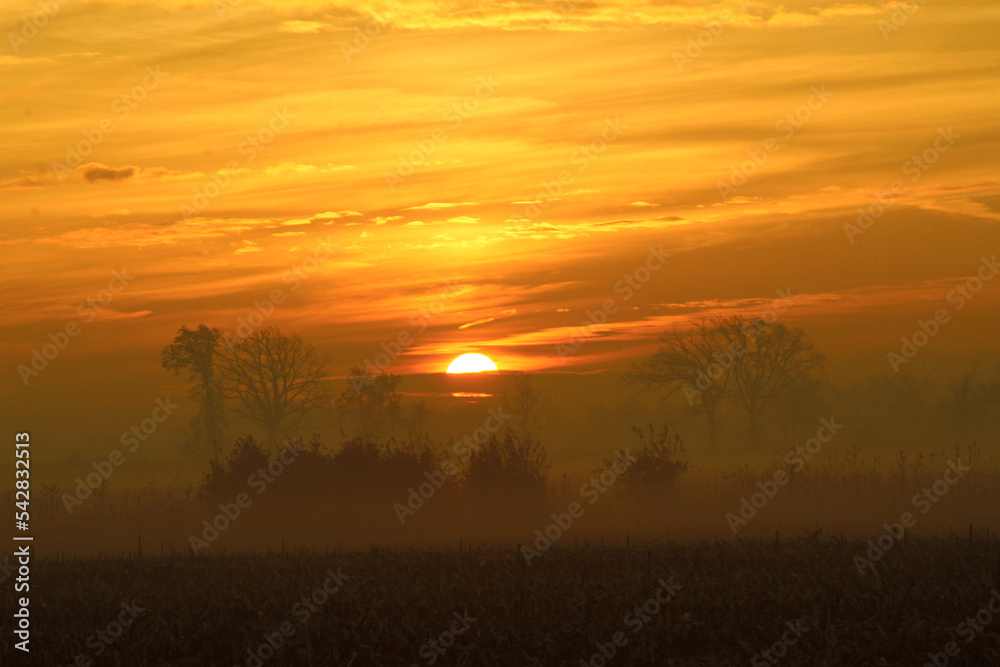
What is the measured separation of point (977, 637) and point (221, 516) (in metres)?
29.4

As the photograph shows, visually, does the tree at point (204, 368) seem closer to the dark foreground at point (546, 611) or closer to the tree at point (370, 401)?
the tree at point (370, 401)

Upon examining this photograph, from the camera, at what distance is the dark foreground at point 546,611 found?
45.2 ft

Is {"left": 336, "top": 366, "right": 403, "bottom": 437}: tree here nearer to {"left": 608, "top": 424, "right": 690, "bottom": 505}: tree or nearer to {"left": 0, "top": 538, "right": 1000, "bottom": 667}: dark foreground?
{"left": 608, "top": 424, "right": 690, "bottom": 505}: tree

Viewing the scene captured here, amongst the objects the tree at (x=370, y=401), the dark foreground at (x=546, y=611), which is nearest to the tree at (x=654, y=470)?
the dark foreground at (x=546, y=611)

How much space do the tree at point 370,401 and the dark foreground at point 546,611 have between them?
1820 inches

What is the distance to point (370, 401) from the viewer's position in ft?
221

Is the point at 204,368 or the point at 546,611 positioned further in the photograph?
the point at 204,368

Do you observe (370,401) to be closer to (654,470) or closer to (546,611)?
(654,470)

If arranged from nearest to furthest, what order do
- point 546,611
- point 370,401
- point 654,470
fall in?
point 546,611
point 654,470
point 370,401

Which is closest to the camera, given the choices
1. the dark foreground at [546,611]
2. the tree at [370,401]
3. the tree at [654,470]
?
the dark foreground at [546,611]

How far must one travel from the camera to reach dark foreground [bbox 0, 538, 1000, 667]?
1377 centimetres

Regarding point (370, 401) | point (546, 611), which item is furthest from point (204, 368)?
point (546, 611)

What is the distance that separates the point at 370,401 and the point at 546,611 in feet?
174

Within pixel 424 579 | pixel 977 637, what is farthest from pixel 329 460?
pixel 977 637
